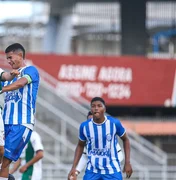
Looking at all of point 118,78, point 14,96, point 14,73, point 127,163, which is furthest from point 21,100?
point 118,78

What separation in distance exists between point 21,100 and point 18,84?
427 mm

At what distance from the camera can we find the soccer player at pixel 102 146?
13156mm

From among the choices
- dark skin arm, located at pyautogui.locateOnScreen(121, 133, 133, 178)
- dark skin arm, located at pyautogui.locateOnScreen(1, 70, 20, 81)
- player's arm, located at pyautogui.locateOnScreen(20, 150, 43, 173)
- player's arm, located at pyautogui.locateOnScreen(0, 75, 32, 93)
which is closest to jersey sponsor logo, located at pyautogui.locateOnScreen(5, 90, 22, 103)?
player's arm, located at pyautogui.locateOnScreen(0, 75, 32, 93)

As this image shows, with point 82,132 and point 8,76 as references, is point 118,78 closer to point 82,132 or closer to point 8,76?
point 82,132

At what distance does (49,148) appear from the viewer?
81.9 feet

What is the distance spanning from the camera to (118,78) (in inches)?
1288

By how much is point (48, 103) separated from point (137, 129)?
6557 millimetres

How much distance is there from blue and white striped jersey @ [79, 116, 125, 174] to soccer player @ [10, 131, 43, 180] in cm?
170

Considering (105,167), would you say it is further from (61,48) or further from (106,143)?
(61,48)

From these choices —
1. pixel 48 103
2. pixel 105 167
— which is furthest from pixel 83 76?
pixel 105 167

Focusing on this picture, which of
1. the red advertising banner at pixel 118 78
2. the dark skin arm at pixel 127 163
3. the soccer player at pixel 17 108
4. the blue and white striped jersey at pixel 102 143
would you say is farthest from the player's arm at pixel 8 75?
the red advertising banner at pixel 118 78

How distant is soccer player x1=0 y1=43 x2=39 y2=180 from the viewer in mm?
11727

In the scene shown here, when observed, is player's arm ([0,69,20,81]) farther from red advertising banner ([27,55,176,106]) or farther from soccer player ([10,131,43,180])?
red advertising banner ([27,55,176,106])

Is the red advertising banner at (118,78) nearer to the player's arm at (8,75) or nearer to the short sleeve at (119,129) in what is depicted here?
the short sleeve at (119,129)
